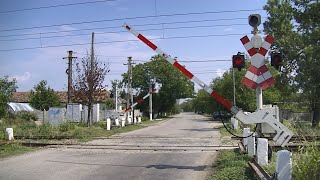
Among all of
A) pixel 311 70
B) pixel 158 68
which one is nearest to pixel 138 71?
pixel 158 68

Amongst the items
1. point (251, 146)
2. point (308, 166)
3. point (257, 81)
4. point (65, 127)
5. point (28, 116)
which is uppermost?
point (257, 81)

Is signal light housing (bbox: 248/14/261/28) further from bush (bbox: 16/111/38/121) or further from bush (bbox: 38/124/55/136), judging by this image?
bush (bbox: 16/111/38/121)

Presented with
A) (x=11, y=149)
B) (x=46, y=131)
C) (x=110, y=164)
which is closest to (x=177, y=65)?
(x=110, y=164)

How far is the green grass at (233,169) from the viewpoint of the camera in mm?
9445

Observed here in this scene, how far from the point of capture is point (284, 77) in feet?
117

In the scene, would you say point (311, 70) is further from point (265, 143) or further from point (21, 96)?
point (21, 96)

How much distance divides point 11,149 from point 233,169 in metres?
10.0

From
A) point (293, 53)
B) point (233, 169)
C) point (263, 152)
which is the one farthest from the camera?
point (293, 53)

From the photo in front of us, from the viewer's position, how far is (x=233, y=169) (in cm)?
1025

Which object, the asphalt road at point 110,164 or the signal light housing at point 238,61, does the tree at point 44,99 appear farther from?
the signal light housing at point 238,61

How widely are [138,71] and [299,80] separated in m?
47.8

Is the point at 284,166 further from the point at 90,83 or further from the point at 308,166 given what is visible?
the point at 90,83

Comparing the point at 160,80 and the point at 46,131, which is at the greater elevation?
the point at 160,80

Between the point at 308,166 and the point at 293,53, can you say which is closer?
the point at 308,166
